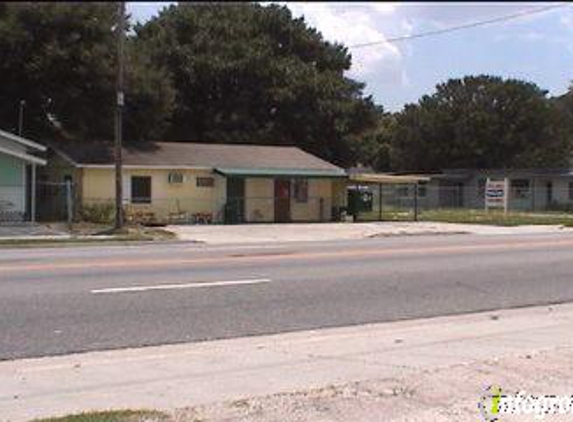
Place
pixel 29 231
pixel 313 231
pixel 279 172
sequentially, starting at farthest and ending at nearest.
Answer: pixel 279 172, pixel 313 231, pixel 29 231

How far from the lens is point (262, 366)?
30.0 ft

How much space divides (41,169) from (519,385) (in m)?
37.5

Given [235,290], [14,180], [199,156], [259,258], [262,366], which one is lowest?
[262,366]

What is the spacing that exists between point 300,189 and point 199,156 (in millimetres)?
4751

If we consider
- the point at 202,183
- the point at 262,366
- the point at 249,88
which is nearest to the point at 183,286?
the point at 262,366

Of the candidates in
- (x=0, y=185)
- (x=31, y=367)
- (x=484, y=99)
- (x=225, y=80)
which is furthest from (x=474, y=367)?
(x=484, y=99)

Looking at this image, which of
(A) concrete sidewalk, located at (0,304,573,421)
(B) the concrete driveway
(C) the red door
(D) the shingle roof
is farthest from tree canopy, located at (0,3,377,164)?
(A) concrete sidewalk, located at (0,304,573,421)

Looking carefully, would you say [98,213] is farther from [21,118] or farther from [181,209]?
[21,118]

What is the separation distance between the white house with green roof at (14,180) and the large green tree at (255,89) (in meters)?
18.5

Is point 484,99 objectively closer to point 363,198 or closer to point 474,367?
point 363,198

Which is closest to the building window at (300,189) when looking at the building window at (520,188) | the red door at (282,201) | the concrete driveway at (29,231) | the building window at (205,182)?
the red door at (282,201)

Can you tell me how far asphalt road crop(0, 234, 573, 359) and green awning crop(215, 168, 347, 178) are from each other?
1850 cm

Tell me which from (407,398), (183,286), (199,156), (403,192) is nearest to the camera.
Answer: (407,398)

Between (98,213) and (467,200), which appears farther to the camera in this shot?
(467,200)
